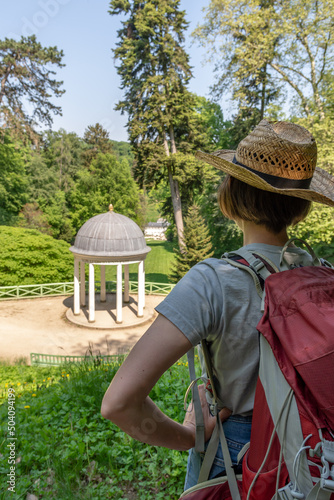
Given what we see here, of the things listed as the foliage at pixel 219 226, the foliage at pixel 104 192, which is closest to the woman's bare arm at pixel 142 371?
the foliage at pixel 219 226

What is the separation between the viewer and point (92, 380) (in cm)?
513

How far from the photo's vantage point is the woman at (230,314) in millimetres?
1085

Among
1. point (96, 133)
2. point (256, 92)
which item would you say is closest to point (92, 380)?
point (256, 92)

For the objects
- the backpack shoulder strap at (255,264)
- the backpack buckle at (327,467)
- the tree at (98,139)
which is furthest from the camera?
the tree at (98,139)

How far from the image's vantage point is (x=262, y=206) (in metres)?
1.40

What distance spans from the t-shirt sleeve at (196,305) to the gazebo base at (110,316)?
13.7 meters

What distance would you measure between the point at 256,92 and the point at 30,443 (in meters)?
22.4

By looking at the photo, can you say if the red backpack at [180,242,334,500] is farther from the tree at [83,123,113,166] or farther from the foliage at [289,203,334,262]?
the tree at [83,123,113,166]

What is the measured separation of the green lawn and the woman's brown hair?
2210 cm

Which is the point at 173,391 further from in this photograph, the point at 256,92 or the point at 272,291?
the point at 256,92

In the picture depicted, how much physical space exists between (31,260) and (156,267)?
58.5 ft

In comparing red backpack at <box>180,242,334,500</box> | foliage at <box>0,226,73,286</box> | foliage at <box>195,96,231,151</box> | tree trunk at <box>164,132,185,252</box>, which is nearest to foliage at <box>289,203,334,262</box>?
tree trunk at <box>164,132,185,252</box>

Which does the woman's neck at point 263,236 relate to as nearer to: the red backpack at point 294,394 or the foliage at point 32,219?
the red backpack at point 294,394

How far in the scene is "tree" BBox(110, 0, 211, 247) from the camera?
22.9 m
